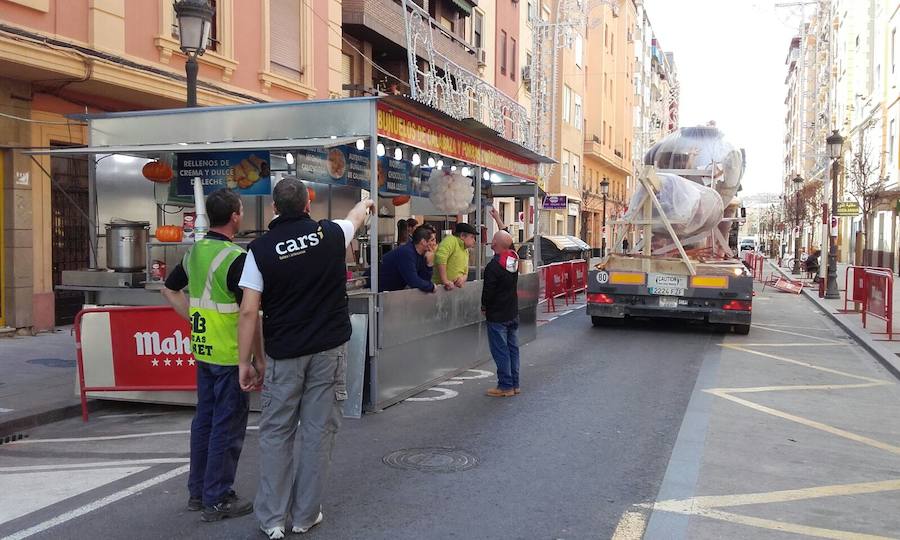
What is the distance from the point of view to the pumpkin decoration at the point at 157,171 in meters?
8.93

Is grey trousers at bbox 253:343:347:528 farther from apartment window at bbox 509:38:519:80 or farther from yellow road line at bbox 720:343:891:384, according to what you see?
apartment window at bbox 509:38:519:80

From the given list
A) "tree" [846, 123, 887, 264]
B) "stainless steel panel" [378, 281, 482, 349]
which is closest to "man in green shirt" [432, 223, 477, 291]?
"stainless steel panel" [378, 281, 482, 349]

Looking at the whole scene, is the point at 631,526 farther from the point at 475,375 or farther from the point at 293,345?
the point at 475,375

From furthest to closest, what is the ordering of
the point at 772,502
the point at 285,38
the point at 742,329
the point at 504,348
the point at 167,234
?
the point at 285,38 < the point at 742,329 < the point at 504,348 < the point at 167,234 < the point at 772,502

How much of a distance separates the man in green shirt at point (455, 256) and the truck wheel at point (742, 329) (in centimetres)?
670

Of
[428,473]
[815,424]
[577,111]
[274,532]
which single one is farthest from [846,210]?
[577,111]

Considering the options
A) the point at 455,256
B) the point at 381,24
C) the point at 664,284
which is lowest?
the point at 664,284

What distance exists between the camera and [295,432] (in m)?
4.27

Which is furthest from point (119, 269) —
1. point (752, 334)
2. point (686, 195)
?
point (752, 334)

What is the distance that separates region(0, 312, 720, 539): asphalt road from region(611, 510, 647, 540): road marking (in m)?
0.05

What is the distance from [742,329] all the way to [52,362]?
35.4ft

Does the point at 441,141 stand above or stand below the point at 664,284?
above

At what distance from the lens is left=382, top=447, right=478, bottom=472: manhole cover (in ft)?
18.7

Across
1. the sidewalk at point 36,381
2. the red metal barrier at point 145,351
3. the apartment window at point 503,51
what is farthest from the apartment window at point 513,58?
the red metal barrier at point 145,351
